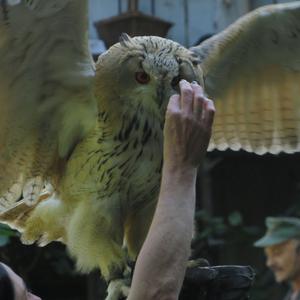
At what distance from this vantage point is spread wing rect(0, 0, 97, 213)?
2367mm

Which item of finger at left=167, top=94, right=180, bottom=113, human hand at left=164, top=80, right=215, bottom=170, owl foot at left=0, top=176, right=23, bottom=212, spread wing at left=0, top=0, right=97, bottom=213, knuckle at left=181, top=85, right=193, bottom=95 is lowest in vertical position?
owl foot at left=0, top=176, right=23, bottom=212

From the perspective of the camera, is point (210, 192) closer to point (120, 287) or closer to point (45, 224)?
point (45, 224)

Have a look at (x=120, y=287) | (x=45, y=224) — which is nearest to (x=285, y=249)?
(x=45, y=224)

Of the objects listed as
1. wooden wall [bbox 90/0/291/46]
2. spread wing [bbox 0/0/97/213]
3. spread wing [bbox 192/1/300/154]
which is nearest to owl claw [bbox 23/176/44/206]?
spread wing [bbox 0/0/97/213]

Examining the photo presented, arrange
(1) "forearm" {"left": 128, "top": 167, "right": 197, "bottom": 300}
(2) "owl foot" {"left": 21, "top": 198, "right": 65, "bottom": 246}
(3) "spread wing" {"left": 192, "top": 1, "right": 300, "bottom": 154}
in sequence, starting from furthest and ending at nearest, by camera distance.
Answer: (3) "spread wing" {"left": 192, "top": 1, "right": 300, "bottom": 154} → (2) "owl foot" {"left": 21, "top": 198, "right": 65, "bottom": 246} → (1) "forearm" {"left": 128, "top": 167, "right": 197, "bottom": 300}

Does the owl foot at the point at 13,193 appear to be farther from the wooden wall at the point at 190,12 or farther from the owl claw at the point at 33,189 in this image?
the wooden wall at the point at 190,12

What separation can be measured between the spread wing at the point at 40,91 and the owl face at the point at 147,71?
123 millimetres

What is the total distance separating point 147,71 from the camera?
235cm

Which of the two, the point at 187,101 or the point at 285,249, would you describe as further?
the point at 285,249

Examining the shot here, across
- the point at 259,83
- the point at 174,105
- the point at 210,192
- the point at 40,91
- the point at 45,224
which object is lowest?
the point at 210,192

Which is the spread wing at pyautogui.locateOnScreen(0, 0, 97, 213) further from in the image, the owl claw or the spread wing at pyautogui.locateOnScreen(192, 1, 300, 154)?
the spread wing at pyautogui.locateOnScreen(192, 1, 300, 154)

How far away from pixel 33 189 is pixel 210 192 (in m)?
3.35

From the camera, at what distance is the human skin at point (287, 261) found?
3.84m

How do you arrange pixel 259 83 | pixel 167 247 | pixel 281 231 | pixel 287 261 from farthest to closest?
pixel 281 231, pixel 287 261, pixel 259 83, pixel 167 247
